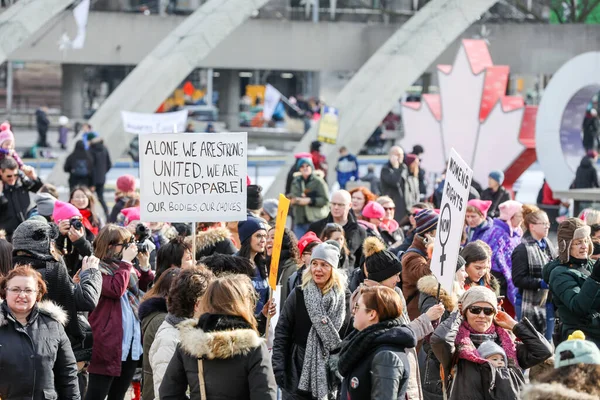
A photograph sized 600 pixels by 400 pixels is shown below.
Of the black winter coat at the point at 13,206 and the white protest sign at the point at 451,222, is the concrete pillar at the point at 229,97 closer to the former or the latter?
the black winter coat at the point at 13,206

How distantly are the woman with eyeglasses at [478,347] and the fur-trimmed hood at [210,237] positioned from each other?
10.9ft

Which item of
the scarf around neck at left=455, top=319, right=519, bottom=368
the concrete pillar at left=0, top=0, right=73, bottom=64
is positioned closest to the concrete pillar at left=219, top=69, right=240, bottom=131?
the concrete pillar at left=0, top=0, right=73, bottom=64

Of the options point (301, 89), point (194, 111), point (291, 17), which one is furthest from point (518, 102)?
point (301, 89)

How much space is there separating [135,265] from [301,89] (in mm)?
52399

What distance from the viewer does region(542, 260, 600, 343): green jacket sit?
26.4 feet

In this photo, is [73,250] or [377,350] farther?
[73,250]

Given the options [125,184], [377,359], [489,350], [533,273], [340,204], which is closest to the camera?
[377,359]

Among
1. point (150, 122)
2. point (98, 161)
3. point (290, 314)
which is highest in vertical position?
point (150, 122)

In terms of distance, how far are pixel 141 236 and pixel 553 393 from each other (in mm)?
5450

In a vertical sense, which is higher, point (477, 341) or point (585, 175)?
point (585, 175)

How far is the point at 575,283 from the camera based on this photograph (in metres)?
8.41

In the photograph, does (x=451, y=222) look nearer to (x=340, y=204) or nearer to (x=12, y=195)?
(x=340, y=204)

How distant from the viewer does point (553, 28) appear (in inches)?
1476

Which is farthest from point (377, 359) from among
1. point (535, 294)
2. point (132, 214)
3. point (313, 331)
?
point (132, 214)
